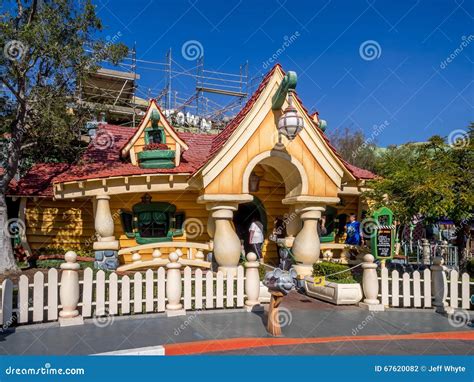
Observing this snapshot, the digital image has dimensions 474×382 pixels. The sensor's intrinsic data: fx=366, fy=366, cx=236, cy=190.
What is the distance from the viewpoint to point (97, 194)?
10000 mm

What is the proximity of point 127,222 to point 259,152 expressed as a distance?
488 cm

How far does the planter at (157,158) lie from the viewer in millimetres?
10562

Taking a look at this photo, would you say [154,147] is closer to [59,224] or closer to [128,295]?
[59,224]

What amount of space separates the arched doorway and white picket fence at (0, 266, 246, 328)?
4.81 meters

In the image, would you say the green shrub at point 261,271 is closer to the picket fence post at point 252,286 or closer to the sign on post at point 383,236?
the picket fence post at point 252,286

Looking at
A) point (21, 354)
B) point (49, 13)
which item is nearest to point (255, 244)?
point (21, 354)

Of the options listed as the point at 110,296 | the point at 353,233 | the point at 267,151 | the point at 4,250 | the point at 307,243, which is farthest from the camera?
the point at 353,233

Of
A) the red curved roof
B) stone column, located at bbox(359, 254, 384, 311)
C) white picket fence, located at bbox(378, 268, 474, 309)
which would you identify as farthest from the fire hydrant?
the red curved roof

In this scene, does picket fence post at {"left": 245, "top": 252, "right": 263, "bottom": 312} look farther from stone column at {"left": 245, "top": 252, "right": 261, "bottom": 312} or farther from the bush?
the bush

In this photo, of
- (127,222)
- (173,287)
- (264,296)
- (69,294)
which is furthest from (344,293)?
(127,222)

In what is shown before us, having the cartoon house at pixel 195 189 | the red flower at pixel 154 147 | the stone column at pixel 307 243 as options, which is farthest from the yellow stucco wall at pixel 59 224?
the stone column at pixel 307 243

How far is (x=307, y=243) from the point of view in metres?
9.66

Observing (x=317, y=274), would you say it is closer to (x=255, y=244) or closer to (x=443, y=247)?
(x=255, y=244)

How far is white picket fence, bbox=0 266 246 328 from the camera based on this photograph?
5.87 metres
